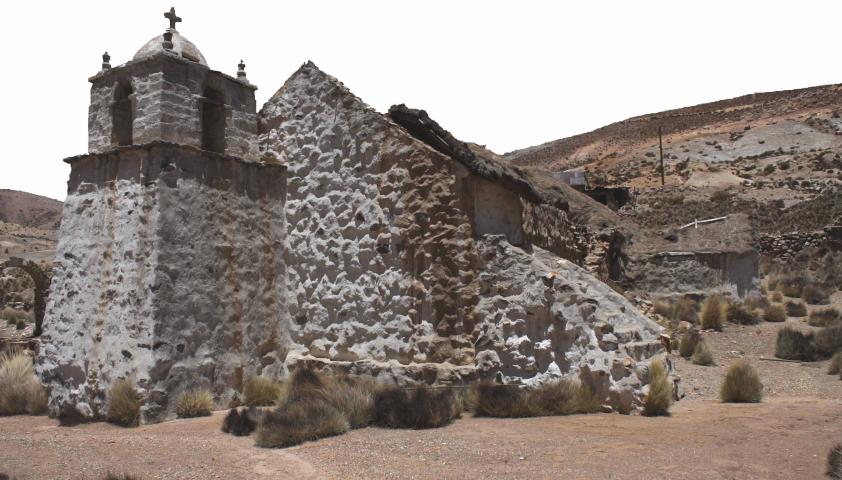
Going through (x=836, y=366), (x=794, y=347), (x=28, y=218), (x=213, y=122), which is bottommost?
(x=836, y=366)

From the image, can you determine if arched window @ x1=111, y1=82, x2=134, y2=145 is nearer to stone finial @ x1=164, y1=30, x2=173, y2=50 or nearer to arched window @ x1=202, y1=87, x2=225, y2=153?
stone finial @ x1=164, y1=30, x2=173, y2=50

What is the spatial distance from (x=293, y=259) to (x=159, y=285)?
7.69 feet

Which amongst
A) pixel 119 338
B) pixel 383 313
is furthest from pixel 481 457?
pixel 119 338

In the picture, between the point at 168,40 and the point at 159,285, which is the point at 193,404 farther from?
the point at 168,40

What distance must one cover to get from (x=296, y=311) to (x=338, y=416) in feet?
11.8

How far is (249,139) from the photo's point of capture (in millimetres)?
11406

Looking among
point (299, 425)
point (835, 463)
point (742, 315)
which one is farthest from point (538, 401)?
point (742, 315)

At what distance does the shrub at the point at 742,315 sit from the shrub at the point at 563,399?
35.8 ft

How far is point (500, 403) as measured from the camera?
8.42 meters

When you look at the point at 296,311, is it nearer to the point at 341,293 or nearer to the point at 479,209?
the point at 341,293

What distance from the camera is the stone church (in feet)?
30.6

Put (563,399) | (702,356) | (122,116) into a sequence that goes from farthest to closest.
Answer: (702,356) < (122,116) < (563,399)

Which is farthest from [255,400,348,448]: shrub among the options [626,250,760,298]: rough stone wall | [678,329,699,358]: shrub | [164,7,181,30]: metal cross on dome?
[626,250,760,298]: rough stone wall

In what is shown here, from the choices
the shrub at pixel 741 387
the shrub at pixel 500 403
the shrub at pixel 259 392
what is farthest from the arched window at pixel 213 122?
the shrub at pixel 741 387
